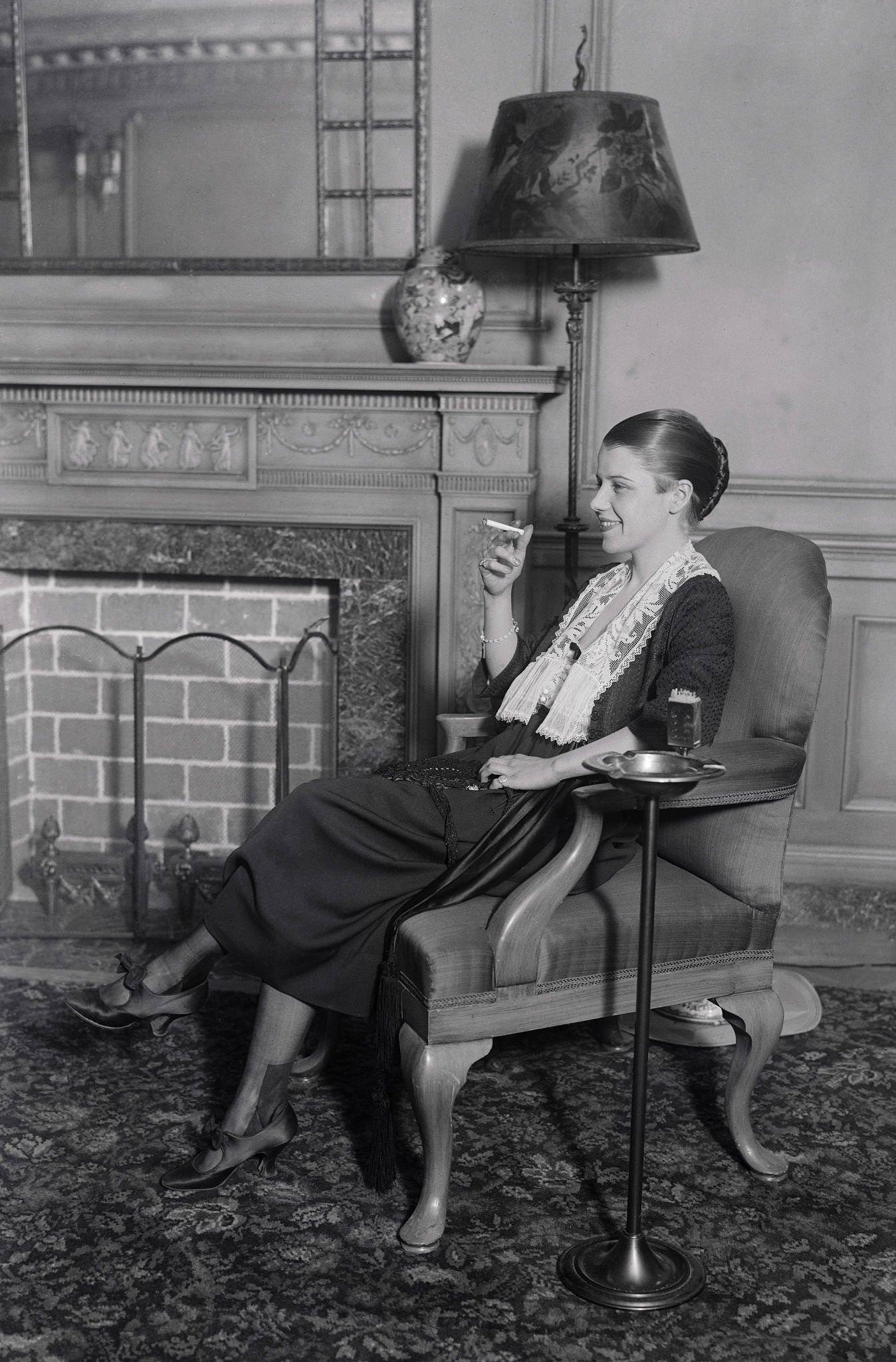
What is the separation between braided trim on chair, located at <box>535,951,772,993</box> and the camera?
214 cm

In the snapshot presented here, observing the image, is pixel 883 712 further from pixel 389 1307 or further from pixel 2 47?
pixel 2 47

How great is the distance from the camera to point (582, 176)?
292 centimetres

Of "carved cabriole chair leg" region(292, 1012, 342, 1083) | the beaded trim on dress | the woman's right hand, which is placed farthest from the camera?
"carved cabriole chair leg" region(292, 1012, 342, 1083)

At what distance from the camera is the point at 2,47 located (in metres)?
3.49

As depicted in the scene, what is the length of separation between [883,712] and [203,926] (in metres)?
1.96

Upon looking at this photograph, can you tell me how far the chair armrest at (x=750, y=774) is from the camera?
2129 millimetres

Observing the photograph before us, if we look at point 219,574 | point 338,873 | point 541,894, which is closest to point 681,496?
point 541,894

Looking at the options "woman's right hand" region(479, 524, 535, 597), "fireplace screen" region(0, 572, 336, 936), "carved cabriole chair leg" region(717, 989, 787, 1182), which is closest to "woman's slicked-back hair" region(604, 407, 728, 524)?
"woman's right hand" region(479, 524, 535, 597)

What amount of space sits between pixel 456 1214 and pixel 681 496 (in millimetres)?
1266

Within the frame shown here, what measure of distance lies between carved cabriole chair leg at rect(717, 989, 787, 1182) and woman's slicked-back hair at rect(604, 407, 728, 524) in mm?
892

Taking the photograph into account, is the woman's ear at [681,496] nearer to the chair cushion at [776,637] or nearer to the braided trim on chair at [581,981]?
the chair cushion at [776,637]

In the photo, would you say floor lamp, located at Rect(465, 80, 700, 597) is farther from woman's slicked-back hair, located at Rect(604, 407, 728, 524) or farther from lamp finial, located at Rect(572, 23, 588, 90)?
woman's slicked-back hair, located at Rect(604, 407, 728, 524)

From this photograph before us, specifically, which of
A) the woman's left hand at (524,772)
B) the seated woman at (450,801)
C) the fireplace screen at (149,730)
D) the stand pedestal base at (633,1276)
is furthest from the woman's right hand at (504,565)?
the stand pedestal base at (633,1276)

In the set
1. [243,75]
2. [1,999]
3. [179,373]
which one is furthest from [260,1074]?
[243,75]
